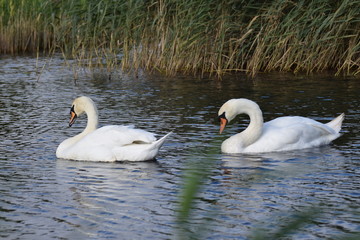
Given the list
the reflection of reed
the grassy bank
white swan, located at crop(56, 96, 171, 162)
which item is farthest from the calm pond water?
the grassy bank

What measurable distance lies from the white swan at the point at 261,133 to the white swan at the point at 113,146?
1.08m

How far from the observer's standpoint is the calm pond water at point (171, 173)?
547 cm

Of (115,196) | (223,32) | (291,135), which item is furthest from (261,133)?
(223,32)

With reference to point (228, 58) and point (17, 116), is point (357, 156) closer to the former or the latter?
point (17, 116)

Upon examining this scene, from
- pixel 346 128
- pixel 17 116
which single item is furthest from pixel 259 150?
pixel 17 116

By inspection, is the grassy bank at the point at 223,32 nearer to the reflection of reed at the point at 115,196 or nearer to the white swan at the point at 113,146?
the white swan at the point at 113,146

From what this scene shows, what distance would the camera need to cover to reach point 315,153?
8633mm

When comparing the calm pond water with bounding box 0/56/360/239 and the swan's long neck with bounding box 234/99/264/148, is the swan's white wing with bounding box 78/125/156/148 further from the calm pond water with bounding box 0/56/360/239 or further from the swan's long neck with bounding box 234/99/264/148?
the swan's long neck with bounding box 234/99/264/148

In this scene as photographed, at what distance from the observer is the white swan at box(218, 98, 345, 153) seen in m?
8.61

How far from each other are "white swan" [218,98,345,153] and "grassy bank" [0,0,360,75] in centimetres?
538

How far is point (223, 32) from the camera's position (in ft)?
48.4

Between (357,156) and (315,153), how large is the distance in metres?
0.56

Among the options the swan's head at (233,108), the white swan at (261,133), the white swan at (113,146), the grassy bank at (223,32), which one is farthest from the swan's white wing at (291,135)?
the grassy bank at (223,32)

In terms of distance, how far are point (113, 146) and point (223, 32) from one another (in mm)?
7121
